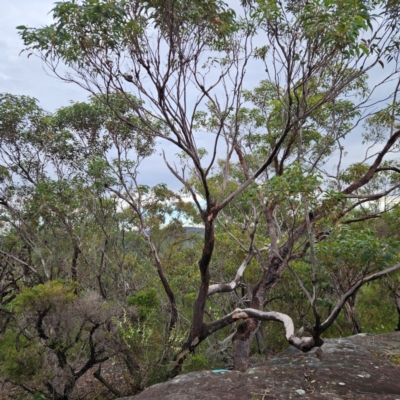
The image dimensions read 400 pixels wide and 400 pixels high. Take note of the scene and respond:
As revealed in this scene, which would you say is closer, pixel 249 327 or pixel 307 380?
pixel 307 380

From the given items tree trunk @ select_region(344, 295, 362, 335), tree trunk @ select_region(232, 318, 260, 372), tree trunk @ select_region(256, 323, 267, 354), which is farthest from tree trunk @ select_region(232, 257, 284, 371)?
tree trunk @ select_region(256, 323, 267, 354)

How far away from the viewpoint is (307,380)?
3.68 meters

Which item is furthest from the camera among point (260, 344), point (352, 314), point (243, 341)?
point (260, 344)

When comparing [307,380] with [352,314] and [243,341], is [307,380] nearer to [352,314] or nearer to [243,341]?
[243,341]

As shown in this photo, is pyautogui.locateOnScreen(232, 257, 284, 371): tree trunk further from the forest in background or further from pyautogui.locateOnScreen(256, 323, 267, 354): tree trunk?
pyautogui.locateOnScreen(256, 323, 267, 354): tree trunk

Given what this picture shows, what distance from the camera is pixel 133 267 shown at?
14.0 metres

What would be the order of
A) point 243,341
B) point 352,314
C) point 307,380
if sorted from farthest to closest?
point 352,314 → point 243,341 → point 307,380

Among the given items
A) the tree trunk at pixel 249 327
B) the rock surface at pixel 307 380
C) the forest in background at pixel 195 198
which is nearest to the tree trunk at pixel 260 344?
the forest in background at pixel 195 198

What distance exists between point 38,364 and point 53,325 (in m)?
1.36

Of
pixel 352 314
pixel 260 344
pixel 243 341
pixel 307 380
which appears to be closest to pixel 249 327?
pixel 243 341

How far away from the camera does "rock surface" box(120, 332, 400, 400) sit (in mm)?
3381

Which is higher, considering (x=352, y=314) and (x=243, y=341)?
(x=243, y=341)

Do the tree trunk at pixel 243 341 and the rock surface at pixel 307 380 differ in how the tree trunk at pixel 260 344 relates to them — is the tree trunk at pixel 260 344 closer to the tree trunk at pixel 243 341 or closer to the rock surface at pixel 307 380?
the tree trunk at pixel 243 341

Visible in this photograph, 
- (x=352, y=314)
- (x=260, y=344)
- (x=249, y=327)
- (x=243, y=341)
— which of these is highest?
(x=249, y=327)
